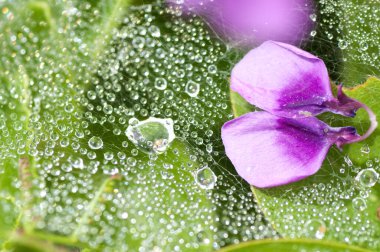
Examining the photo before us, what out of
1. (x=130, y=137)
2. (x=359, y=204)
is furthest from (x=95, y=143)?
(x=359, y=204)

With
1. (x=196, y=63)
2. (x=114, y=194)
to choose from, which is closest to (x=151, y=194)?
(x=114, y=194)

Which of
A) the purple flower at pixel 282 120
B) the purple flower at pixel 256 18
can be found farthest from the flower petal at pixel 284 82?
the purple flower at pixel 256 18

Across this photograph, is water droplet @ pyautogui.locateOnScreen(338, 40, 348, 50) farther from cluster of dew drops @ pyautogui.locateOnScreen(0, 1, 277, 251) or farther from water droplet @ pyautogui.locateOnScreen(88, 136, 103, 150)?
water droplet @ pyautogui.locateOnScreen(88, 136, 103, 150)

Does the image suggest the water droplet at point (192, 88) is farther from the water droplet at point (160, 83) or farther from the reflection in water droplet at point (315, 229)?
the reflection in water droplet at point (315, 229)

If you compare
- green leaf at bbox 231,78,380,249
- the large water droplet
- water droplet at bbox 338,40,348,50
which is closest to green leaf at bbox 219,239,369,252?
green leaf at bbox 231,78,380,249

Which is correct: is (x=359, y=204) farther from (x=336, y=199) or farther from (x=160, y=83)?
(x=160, y=83)

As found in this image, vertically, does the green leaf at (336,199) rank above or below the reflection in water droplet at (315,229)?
above
